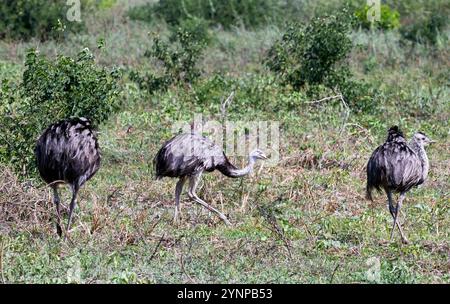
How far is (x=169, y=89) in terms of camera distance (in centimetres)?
1402

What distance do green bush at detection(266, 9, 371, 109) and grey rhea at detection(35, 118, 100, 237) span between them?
5393mm

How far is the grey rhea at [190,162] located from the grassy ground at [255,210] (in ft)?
0.76

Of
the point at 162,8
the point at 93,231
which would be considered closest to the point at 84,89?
the point at 93,231

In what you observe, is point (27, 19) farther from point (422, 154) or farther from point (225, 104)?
point (422, 154)

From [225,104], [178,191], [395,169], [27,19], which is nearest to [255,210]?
[178,191]

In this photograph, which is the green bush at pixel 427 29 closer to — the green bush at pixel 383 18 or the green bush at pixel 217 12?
the green bush at pixel 383 18

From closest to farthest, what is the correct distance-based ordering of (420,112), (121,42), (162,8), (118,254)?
(118,254) → (420,112) → (121,42) → (162,8)

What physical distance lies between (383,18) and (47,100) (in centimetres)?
1059

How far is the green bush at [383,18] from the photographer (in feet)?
60.8

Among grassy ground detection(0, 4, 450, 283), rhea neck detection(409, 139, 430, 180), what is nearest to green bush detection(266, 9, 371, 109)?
grassy ground detection(0, 4, 450, 283)

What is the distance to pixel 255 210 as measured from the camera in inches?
377

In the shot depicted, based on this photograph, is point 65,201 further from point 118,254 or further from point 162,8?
point 162,8

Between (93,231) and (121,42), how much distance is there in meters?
9.01
